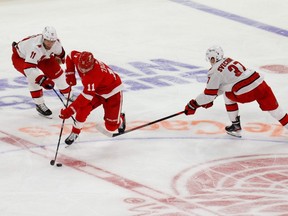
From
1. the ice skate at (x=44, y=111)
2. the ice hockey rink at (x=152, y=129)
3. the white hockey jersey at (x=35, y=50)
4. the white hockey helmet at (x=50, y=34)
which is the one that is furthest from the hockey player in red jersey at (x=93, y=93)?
the ice skate at (x=44, y=111)

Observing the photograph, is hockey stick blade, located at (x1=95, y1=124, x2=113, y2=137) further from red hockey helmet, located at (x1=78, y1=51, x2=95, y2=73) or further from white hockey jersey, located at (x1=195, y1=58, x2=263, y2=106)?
white hockey jersey, located at (x1=195, y1=58, x2=263, y2=106)

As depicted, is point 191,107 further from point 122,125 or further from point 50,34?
point 50,34

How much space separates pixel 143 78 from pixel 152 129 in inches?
51.6

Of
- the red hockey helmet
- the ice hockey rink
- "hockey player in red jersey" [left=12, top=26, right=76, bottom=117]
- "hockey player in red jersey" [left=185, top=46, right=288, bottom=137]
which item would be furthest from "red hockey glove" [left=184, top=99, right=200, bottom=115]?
"hockey player in red jersey" [left=12, top=26, right=76, bottom=117]

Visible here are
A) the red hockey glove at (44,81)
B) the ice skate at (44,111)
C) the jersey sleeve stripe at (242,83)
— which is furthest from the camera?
the ice skate at (44,111)

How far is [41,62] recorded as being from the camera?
7426mm

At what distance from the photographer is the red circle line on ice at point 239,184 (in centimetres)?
566

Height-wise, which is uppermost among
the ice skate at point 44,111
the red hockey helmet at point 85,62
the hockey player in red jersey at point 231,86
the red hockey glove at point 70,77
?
the red hockey helmet at point 85,62

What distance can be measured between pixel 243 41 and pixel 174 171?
3535 mm

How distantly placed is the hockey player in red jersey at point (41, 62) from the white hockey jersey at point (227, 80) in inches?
46.9

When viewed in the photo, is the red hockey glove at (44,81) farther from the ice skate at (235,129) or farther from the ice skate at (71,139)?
the ice skate at (235,129)

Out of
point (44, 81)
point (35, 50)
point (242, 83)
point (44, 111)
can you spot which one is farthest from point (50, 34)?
point (242, 83)

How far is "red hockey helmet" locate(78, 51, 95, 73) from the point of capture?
6379 millimetres

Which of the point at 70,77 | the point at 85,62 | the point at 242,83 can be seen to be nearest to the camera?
the point at 85,62
